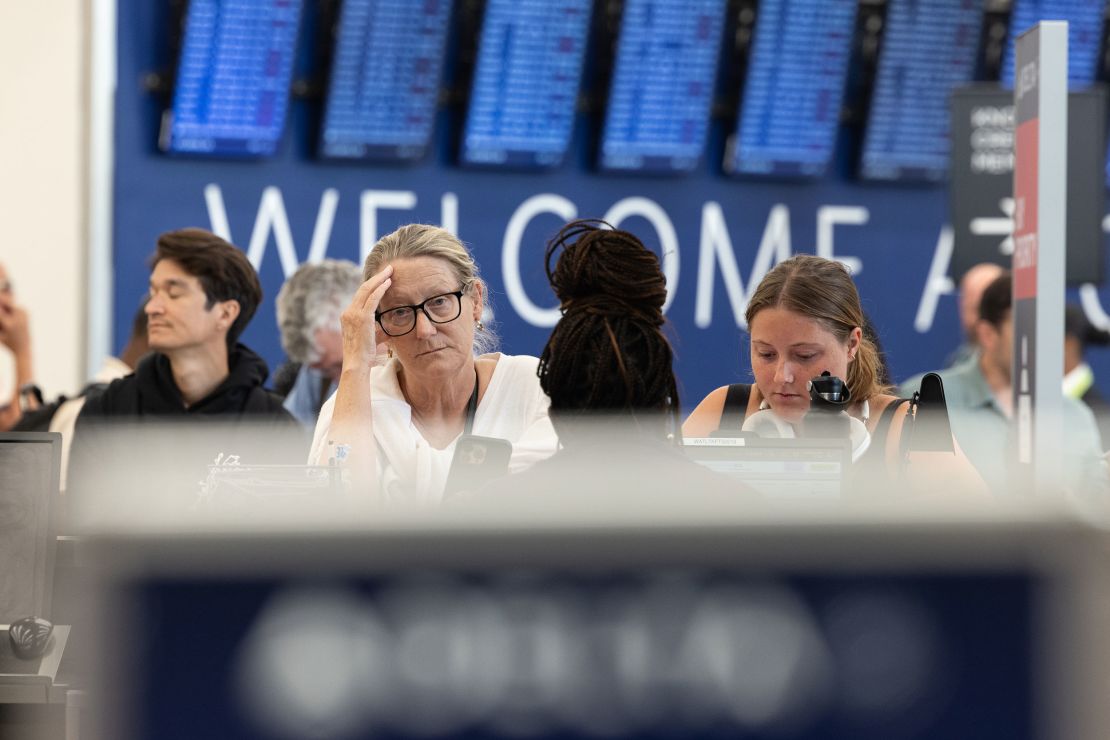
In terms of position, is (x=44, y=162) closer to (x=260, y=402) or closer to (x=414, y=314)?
(x=260, y=402)

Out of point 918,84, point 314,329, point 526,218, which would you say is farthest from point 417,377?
point 918,84

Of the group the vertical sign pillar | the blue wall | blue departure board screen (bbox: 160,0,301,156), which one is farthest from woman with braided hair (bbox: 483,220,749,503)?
blue departure board screen (bbox: 160,0,301,156)

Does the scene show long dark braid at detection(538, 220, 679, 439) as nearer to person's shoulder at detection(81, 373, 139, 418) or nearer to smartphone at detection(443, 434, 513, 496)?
smartphone at detection(443, 434, 513, 496)

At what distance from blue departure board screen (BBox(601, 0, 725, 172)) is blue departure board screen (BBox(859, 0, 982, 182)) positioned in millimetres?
618

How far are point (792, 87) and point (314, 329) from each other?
2.21 metres

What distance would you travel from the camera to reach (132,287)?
4879 mm

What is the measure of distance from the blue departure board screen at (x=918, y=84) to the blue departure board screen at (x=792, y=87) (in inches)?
6.0

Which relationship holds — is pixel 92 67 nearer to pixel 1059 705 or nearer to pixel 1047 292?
pixel 1047 292

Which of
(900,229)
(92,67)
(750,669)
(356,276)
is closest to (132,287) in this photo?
(92,67)

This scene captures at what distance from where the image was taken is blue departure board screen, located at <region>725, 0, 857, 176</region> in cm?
525

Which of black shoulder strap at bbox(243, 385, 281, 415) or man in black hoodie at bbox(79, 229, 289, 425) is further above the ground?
man in black hoodie at bbox(79, 229, 289, 425)

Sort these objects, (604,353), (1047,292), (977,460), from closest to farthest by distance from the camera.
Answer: (604,353), (1047,292), (977,460)

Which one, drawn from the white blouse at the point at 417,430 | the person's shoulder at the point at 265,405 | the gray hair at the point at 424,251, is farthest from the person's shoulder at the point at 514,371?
the person's shoulder at the point at 265,405

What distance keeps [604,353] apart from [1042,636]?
121 cm
